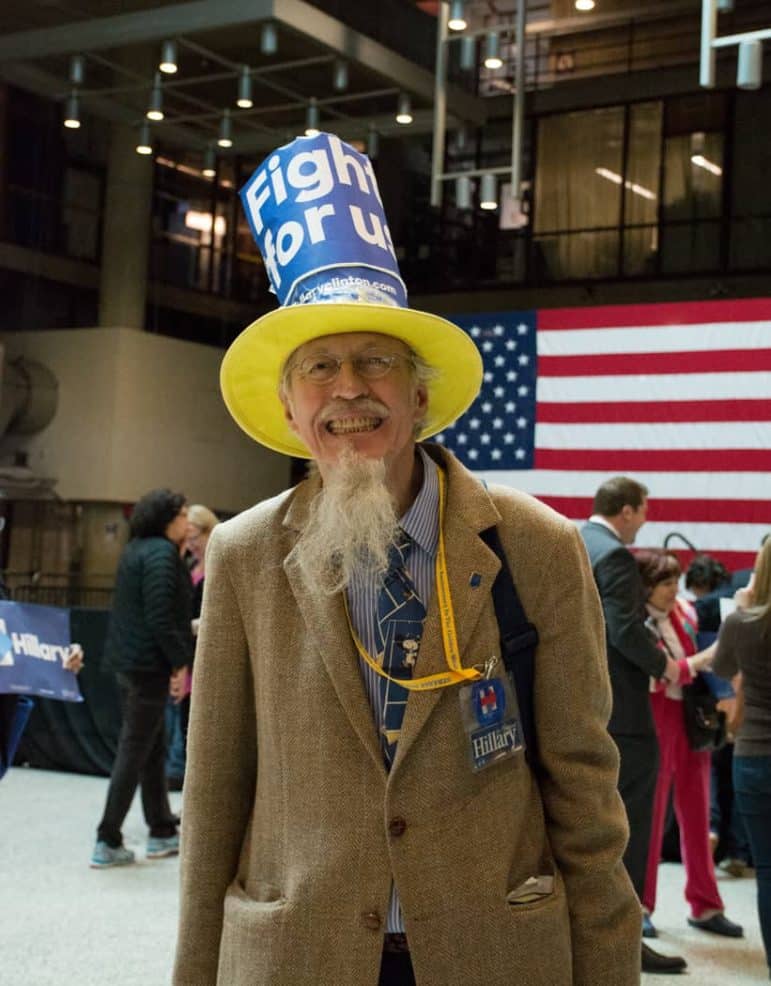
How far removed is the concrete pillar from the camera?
724 inches

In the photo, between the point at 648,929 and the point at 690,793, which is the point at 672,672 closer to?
the point at 690,793

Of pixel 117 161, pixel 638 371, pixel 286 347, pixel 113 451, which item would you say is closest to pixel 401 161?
pixel 117 161

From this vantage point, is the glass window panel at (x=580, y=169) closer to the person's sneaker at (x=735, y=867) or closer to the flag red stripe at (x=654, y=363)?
the flag red stripe at (x=654, y=363)

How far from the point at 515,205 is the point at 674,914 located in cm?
1539

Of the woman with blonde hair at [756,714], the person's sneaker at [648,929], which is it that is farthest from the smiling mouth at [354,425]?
the person's sneaker at [648,929]

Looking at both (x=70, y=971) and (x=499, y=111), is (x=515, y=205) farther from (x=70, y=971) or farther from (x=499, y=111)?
(x=70, y=971)

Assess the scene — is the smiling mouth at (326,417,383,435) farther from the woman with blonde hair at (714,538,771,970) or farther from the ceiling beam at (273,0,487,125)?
the ceiling beam at (273,0,487,125)

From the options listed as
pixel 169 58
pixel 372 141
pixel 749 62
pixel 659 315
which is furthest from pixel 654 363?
pixel 372 141

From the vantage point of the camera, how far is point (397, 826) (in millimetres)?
1880

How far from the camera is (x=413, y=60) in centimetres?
1838

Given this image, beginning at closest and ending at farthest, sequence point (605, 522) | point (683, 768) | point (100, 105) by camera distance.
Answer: point (605, 522), point (683, 768), point (100, 105)

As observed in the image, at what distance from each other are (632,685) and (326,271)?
371 centimetres

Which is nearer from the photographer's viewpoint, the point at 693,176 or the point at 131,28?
the point at 131,28

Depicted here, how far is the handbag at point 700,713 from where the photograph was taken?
603cm
